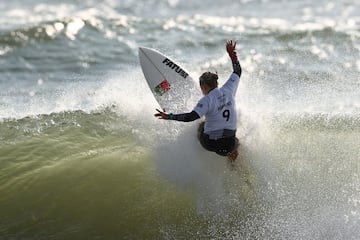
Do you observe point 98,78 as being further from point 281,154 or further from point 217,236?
point 217,236

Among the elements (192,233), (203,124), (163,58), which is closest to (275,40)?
(163,58)

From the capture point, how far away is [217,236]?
852 cm

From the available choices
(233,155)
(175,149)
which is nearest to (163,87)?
(175,149)

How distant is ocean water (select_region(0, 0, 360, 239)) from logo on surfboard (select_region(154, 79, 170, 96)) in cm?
48

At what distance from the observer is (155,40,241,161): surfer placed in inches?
339

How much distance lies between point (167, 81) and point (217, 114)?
6.85 feet

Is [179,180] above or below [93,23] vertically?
below

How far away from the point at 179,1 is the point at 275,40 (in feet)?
24.4

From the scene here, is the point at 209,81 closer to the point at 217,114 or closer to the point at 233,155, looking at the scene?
the point at 217,114

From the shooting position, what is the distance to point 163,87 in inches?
419

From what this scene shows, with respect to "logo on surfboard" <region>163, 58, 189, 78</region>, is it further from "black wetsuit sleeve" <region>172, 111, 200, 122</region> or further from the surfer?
"black wetsuit sleeve" <region>172, 111, 200, 122</region>

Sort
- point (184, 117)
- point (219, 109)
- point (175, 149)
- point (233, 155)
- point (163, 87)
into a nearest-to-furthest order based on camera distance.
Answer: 1. point (184, 117)
2. point (219, 109)
3. point (233, 155)
4. point (175, 149)
5. point (163, 87)

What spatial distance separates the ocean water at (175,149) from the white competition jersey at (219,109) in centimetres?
81

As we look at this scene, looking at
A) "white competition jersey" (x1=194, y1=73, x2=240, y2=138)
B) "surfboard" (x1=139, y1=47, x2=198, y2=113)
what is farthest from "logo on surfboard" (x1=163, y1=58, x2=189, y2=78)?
"white competition jersey" (x1=194, y1=73, x2=240, y2=138)
